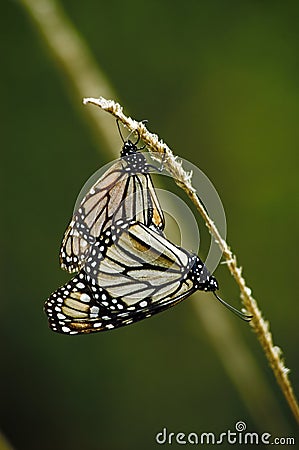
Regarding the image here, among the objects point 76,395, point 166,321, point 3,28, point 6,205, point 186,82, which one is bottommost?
point 76,395

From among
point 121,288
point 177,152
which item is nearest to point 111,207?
point 121,288

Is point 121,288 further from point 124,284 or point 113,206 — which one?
point 113,206

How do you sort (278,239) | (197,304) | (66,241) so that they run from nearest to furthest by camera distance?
(66,241) < (197,304) < (278,239)

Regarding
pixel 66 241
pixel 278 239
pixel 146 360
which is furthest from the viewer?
pixel 146 360

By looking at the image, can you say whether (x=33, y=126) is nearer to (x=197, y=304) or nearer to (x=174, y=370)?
(x=174, y=370)

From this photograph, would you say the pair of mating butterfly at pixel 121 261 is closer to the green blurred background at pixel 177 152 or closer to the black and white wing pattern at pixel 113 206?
the black and white wing pattern at pixel 113 206

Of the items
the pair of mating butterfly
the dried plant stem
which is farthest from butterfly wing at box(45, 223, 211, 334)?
the dried plant stem

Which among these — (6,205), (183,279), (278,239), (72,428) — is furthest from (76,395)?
(183,279)
